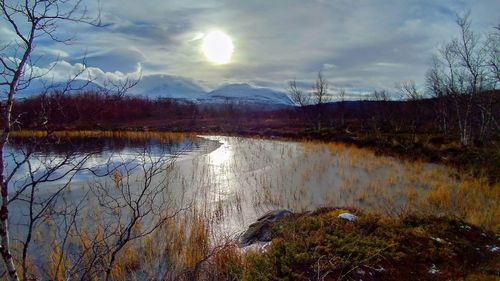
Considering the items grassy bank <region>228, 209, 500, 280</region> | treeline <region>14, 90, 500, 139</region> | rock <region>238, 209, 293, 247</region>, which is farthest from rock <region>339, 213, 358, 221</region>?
treeline <region>14, 90, 500, 139</region>

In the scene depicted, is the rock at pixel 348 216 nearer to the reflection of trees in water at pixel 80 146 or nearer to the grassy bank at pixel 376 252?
the grassy bank at pixel 376 252

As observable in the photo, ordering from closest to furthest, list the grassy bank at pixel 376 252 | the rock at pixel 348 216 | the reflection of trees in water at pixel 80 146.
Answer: the reflection of trees in water at pixel 80 146, the grassy bank at pixel 376 252, the rock at pixel 348 216

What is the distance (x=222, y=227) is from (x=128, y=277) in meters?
2.87

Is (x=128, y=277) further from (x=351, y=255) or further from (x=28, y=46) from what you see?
(x=28, y=46)

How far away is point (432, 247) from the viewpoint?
17.8 ft

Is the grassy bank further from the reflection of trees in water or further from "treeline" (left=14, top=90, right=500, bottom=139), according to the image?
"treeline" (left=14, top=90, right=500, bottom=139)

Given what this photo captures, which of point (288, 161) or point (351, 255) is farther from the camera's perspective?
point (288, 161)

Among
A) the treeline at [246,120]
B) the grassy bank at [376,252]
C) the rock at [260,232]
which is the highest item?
the treeline at [246,120]

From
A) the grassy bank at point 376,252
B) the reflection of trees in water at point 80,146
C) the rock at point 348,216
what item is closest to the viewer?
the reflection of trees in water at point 80,146

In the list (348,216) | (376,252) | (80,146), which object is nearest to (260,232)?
(348,216)

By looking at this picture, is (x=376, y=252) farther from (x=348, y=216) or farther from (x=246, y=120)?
(x=246, y=120)

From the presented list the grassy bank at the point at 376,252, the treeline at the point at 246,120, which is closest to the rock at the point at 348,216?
the grassy bank at the point at 376,252

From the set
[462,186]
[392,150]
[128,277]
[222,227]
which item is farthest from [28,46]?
[392,150]

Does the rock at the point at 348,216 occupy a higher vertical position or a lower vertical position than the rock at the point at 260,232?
higher
